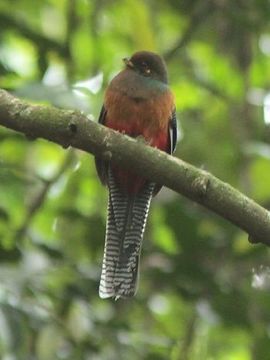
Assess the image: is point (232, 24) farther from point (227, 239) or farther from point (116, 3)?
point (227, 239)

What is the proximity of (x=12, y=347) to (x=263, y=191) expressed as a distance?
2.29m

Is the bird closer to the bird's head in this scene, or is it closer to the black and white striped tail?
the black and white striped tail

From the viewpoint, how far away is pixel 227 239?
4742 mm

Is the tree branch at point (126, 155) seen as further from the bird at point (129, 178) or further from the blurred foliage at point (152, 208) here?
the bird at point (129, 178)

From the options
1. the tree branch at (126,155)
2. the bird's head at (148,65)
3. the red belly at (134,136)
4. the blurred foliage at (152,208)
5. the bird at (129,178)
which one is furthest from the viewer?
the bird's head at (148,65)

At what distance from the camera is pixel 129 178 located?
4309mm

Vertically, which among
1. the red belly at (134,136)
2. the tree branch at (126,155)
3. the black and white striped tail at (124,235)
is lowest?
the tree branch at (126,155)

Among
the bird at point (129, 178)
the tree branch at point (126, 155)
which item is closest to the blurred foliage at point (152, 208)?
the bird at point (129, 178)

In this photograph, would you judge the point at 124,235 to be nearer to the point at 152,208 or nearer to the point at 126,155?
the point at 152,208

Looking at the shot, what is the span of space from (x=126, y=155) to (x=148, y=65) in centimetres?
173

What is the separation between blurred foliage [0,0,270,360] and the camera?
4.09 meters

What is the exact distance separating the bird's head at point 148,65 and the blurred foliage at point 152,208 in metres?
0.18

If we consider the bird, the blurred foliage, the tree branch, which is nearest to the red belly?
the bird

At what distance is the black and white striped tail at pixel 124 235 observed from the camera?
4.15m
